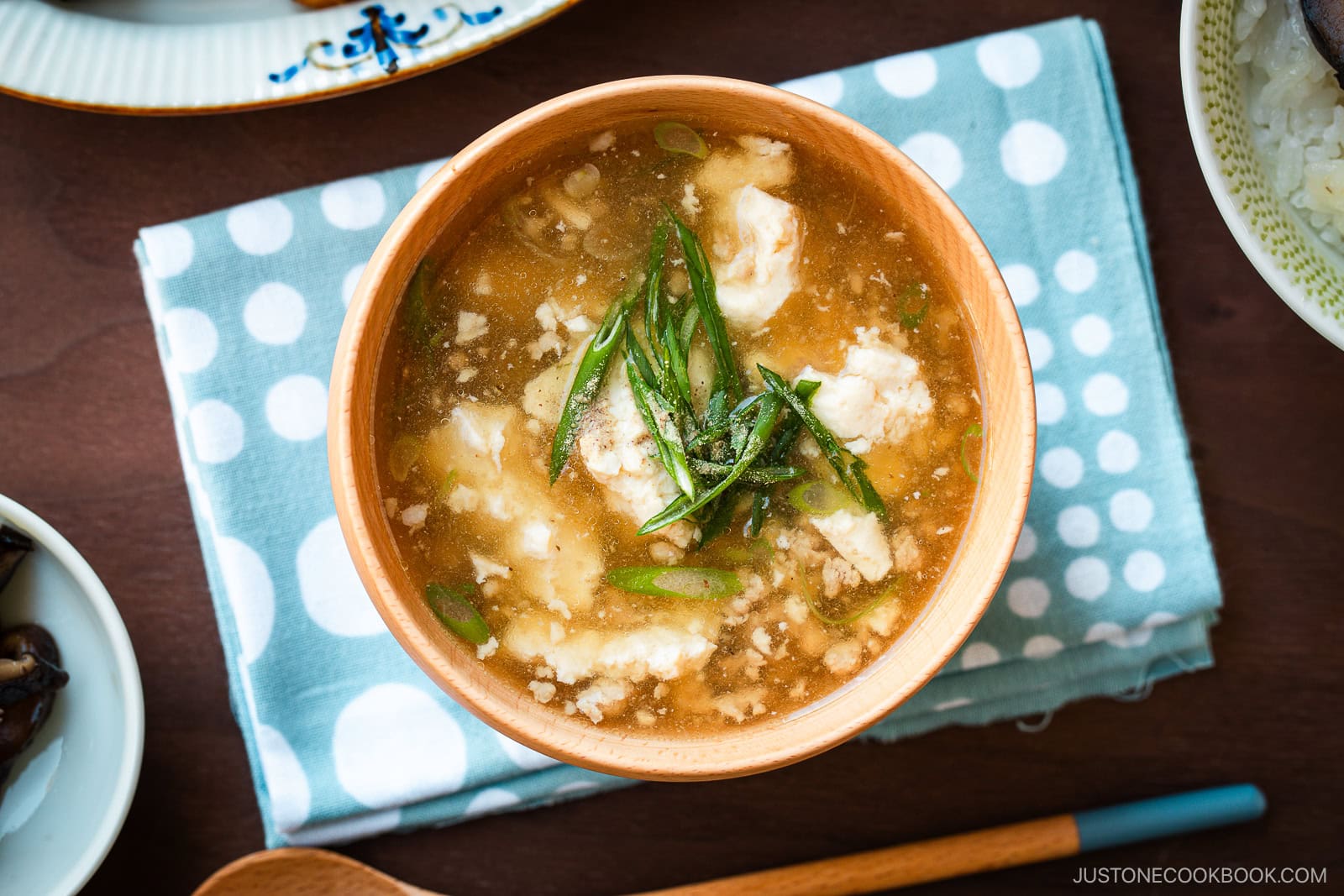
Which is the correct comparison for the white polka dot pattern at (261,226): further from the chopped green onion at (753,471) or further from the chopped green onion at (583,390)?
the chopped green onion at (753,471)

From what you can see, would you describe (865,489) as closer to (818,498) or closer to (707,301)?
(818,498)

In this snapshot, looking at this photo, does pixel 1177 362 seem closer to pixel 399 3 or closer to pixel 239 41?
pixel 399 3

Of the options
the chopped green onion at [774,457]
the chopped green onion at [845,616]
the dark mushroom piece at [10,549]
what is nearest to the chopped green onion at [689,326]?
the chopped green onion at [774,457]

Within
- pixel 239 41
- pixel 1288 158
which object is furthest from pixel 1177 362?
pixel 239 41

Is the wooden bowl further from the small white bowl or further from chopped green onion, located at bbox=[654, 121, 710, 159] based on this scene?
the small white bowl

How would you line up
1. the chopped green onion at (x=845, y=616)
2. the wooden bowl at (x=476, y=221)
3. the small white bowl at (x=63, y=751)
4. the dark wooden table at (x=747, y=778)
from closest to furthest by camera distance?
1. the wooden bowl at (x=476, y=221)
2. the chopped green onion at (x=845, y=616)
3. the small white bowl at (x=63, y=751)
4. the dark wooden table at (x=747, y=778)

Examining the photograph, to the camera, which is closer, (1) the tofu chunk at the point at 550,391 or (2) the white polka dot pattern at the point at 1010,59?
(1) the tofu chunk at the point at 550,391
